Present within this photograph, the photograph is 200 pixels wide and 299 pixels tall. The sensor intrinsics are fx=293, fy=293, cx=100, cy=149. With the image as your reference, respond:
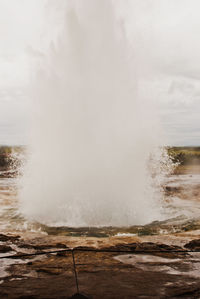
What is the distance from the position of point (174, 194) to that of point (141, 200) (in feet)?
22.0

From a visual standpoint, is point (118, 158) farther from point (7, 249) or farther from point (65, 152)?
point (7, 249)

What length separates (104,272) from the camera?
5.67m

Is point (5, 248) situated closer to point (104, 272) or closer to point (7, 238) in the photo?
point (7, 238)

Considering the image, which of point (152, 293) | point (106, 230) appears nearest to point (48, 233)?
point (106, 230)

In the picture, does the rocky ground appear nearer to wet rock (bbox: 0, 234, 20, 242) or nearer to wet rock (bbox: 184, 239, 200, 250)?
wet rock (bbox: 184, 239, 200, 250)

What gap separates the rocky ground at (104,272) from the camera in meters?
4.71

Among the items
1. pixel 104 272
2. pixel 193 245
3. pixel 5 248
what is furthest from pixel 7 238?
pixel 193 245

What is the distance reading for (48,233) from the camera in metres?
9.67

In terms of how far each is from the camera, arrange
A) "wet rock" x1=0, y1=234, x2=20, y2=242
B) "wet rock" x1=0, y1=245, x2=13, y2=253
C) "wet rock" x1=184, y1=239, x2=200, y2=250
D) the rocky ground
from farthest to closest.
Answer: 1. "wet rock" x1=0, y1=234, x2=20, y2=242
2. "wet rock" x1=184, y1=239, x2=200, y2=250
3. "wet rock" x1=0, y1=245, x2=13, y2=253
4. the rocky ground

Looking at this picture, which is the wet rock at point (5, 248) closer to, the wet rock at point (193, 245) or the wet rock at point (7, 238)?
the wet rock at point (7, 238)

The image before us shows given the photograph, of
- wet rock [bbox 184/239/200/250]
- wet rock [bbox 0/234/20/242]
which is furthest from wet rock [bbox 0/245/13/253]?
wet rock [bbox 184/239/200/250]

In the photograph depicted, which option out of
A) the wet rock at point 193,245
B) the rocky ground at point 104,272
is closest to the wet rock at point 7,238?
the rocky ground at point 104,272

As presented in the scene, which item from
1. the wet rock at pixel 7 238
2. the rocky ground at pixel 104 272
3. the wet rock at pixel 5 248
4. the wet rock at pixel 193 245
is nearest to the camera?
the rocky ground at pixel 104 272

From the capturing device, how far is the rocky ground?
4.71 m
